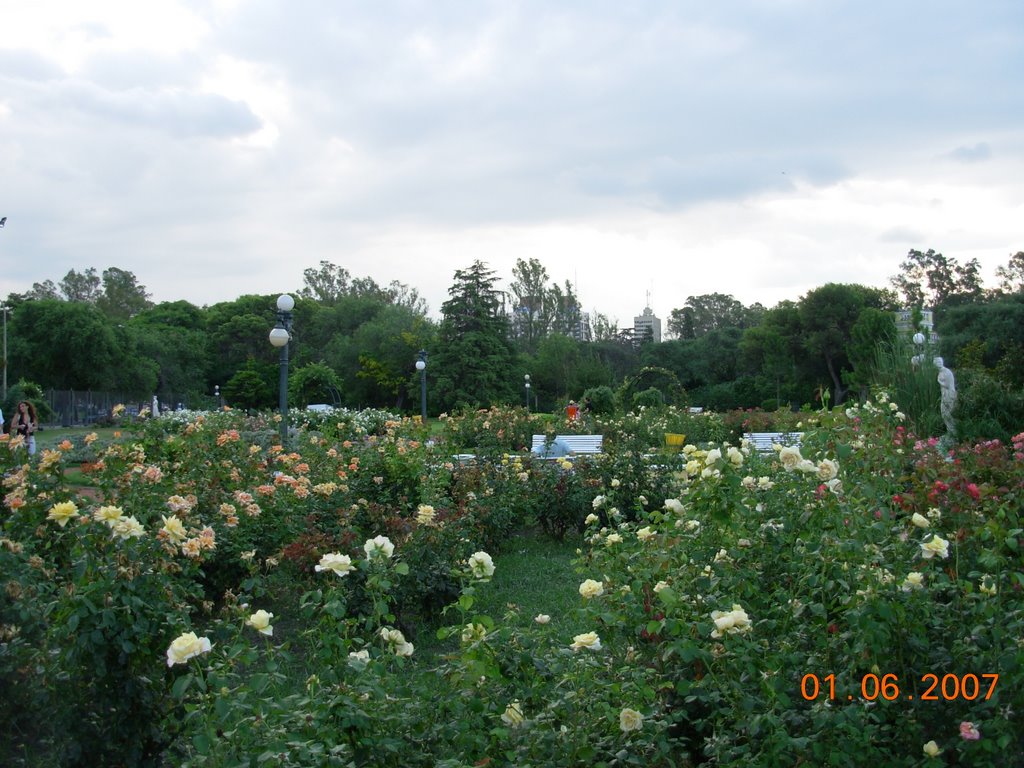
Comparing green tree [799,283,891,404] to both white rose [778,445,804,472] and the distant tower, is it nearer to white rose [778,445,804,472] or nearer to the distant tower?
the distant tower

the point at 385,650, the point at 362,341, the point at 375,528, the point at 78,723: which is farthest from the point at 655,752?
the point at 362,341

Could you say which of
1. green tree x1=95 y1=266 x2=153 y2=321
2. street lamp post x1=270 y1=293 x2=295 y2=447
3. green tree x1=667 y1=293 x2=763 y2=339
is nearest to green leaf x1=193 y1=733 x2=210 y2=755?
street lamp post x1=270 y1=293 x2=295 y2=447

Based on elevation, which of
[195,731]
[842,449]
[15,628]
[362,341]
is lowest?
[195,731]

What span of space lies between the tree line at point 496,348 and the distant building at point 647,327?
4.58ft

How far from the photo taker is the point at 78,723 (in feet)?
6.81

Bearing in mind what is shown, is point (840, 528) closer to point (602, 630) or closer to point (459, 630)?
point (602, 630)

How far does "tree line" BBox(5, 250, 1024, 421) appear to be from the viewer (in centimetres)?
3797

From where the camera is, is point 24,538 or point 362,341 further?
point 362,341

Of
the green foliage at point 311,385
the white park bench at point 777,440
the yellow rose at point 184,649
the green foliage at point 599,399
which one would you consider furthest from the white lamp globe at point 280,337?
the green foliage at point 311,385

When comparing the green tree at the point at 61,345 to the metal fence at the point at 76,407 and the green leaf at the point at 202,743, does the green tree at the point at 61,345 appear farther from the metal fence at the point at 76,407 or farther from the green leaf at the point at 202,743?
the green leaf at the point at 202,743

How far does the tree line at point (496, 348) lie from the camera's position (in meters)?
38.0

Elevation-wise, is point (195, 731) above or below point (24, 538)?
below

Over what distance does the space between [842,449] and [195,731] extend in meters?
1.99

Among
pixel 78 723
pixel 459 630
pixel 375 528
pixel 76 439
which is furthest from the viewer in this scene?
pixel 76 439
